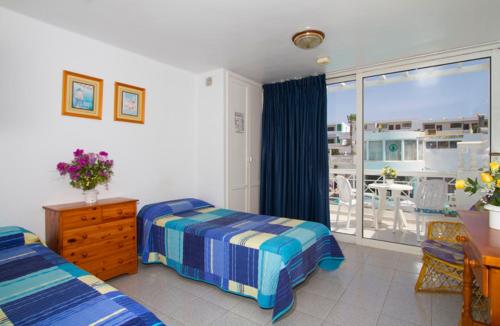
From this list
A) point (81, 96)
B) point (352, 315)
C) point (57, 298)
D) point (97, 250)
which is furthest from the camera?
point (81, 96)

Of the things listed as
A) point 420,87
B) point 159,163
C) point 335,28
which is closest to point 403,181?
point 420,87

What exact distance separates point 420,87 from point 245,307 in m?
3.48

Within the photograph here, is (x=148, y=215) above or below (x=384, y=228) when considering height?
above

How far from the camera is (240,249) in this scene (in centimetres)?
224

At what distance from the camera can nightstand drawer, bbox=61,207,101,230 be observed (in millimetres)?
2270

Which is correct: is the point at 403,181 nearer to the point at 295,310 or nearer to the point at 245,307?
the point at 295,310

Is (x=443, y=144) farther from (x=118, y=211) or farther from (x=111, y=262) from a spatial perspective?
(x=111, y=262)

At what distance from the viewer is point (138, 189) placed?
10.7 ft

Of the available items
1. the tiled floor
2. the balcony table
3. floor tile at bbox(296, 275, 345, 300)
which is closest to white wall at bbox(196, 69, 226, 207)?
the tiled floor

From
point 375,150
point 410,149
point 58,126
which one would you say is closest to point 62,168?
point 58,126

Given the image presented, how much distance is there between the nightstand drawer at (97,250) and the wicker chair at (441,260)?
2865 millimetres

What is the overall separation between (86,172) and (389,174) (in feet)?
12.7

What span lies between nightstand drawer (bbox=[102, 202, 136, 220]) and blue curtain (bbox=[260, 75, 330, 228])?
2257mm

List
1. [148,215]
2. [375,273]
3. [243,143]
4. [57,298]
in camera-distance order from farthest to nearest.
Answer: [243,143]
[148,215]
[375,273]
[57,298]
